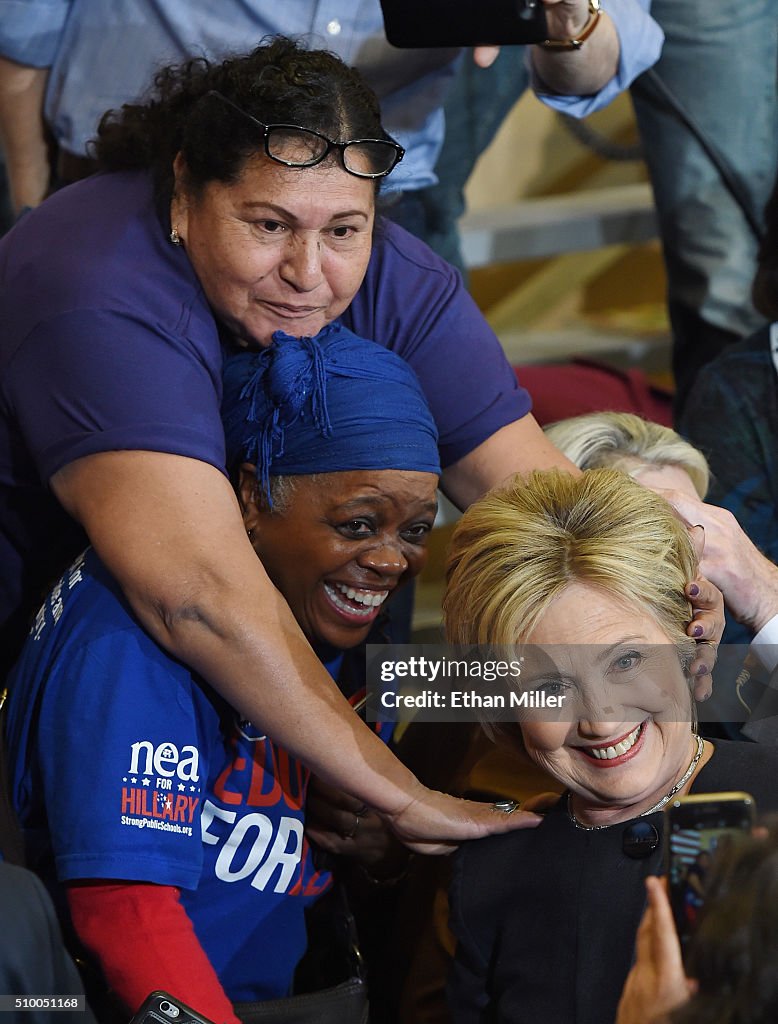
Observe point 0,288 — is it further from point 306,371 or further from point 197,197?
point 306,371

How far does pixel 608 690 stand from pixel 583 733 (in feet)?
0.15

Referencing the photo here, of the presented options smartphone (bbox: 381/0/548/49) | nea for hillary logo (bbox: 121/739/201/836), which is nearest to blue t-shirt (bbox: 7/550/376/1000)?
nea for hillary logo (bbox: 121/739/201/836)

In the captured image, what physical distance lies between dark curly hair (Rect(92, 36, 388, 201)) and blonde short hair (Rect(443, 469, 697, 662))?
1.39 feet

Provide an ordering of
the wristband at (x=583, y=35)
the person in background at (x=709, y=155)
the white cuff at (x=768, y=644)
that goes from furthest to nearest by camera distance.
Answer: the person in background at (x=709, y=155), the wristband at (x=583, y=35), the white cuff at (x=768, y=644)

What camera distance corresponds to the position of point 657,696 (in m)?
1.28

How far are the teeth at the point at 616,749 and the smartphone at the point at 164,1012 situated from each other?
42 centimetres

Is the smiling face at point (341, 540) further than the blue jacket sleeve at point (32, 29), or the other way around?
the blue jacket sleeve at point (32, 29)

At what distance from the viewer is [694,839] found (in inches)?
38.8

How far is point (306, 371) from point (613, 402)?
1.26 m

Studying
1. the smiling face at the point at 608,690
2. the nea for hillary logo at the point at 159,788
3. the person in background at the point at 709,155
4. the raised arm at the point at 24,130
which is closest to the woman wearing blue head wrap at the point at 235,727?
the nea for hillary logo at the point at 159,788

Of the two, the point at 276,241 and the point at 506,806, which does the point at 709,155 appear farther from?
the point at 506,806

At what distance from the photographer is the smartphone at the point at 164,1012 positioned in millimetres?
1108

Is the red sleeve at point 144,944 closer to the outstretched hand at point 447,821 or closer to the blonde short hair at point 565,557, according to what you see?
the outstretched hand at point 447,821

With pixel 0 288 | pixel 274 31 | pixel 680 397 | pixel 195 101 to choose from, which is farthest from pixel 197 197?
pixel 680 397
